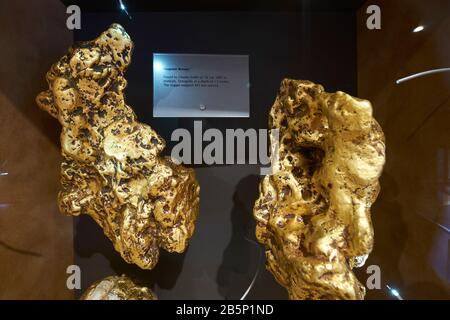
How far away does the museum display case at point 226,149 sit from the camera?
52cm

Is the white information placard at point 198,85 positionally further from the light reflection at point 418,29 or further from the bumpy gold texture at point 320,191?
the light reflection at point 418,29

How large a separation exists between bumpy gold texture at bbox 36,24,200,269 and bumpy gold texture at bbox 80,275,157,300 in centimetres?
8

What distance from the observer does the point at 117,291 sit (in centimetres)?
60

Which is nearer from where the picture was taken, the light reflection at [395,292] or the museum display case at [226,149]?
the museum display case at [226,149]

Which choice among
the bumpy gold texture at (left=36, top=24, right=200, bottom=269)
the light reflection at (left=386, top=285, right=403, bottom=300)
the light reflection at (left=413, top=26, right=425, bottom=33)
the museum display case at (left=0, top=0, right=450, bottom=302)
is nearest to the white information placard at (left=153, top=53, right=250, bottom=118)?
the museum display case at (left=0, top=0, right=450, bottom=302)

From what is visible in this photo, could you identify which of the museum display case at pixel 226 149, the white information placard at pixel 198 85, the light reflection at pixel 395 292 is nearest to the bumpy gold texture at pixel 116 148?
the museum display case at pixel 226 149

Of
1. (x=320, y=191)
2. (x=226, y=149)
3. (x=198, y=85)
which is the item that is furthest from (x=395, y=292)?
(x=198, y=85)

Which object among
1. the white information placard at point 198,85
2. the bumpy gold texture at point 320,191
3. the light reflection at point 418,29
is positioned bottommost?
the bumpy gold texture at point 320,191

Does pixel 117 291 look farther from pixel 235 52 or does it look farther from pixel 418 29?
pixel 418 29

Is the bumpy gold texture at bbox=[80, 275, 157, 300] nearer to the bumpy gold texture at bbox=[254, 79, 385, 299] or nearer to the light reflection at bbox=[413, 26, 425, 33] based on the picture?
the bumpy gold texture at bbox=[254, 79, 385, 299]

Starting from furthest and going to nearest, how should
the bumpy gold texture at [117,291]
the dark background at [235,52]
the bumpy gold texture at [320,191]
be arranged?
1. the dark background at [235,52]
2. the bumpy gold texture at [117,291]
3. the bumpy gold texture at [320,191]

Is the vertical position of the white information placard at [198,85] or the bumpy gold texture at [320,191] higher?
the white information placard at [198,85]

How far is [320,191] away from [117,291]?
0.42 meters
